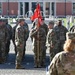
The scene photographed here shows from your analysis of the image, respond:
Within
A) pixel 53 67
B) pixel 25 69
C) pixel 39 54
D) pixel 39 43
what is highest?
pixel 53 67

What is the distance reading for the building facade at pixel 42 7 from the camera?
70.2 metres

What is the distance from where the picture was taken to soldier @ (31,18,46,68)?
50.4 ft

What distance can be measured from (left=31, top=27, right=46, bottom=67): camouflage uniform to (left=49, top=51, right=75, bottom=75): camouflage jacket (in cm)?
930

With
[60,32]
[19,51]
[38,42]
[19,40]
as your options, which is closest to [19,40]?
[19,40]

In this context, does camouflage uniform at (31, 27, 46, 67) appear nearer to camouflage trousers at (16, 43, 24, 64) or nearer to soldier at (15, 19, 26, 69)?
soldier at (15, 19, 26, 69)

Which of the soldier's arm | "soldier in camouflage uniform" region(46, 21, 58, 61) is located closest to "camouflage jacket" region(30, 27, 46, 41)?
"soldier in camouflage uniform" region(46, 21, 58, 61)

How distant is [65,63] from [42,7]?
66.0 meters

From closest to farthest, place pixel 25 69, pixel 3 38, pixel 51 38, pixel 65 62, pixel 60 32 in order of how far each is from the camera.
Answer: pixel 65 62 < pixel 25 69 < pixel 60 32 < pixel 51 38 < pixel 3 38

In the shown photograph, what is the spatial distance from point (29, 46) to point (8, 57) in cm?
444

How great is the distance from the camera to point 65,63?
598 centimetres

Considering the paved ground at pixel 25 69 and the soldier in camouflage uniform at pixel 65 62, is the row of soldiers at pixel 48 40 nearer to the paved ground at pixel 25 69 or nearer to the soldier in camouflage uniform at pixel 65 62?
the paved ground at pixel 25 69

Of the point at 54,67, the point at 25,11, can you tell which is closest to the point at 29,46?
the point at 54,67

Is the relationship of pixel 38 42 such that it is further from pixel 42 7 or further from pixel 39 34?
pixel 42 7

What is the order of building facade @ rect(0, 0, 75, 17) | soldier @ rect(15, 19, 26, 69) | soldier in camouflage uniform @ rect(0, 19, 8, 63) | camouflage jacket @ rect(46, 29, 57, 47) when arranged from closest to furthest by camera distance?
soldier @ rect(15, 19, 26, 69) < camouflage jacket @ rect(46, 29, 57, 47) < soldier in camouflage uniform @ rect(0, 19, 8, 63) < building facade @ rect(0, 0, 75, 17)
